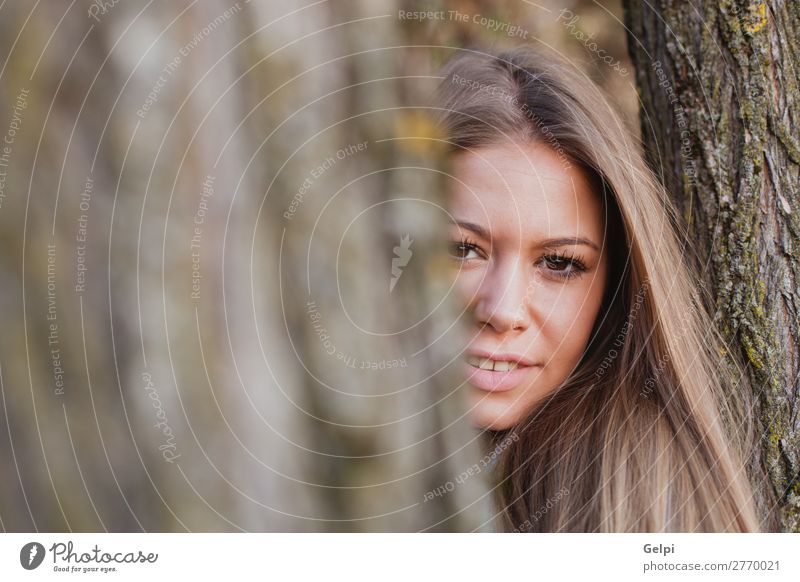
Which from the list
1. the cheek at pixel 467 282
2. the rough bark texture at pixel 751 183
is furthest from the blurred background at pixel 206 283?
the rough bark texture at pixel 751 183

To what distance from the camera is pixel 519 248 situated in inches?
36.4

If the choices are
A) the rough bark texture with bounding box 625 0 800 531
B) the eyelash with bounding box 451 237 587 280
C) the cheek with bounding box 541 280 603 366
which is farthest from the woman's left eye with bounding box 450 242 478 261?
the rough bark texture with bounding box 625 0 800 531

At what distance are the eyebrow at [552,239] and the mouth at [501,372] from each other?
160 mm

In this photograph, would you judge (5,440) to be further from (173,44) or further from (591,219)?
(591,219)

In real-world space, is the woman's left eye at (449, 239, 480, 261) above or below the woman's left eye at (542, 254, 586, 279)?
above

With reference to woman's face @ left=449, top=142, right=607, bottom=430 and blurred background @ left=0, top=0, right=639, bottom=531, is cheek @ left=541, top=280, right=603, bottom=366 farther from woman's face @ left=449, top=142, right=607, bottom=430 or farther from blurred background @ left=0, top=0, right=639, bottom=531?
blurred background @ left=0, top=0, right=639, bottom=531

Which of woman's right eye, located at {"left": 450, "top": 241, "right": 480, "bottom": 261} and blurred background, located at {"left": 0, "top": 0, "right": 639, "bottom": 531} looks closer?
blurred background, located at {"left": 0, "top": 0, "right": 639, "bottom": 531}

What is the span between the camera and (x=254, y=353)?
1.78 feet

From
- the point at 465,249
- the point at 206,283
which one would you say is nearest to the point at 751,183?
the point at 465,249

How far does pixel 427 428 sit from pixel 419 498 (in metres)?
0.06

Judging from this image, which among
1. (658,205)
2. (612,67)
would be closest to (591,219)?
(658,205)

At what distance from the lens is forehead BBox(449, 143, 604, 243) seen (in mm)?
916

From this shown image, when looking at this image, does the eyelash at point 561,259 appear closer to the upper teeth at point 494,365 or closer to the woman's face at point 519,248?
the woman's face at point 519,248

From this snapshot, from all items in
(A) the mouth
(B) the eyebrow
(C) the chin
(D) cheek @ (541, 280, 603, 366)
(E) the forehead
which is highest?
(E) the forehead
